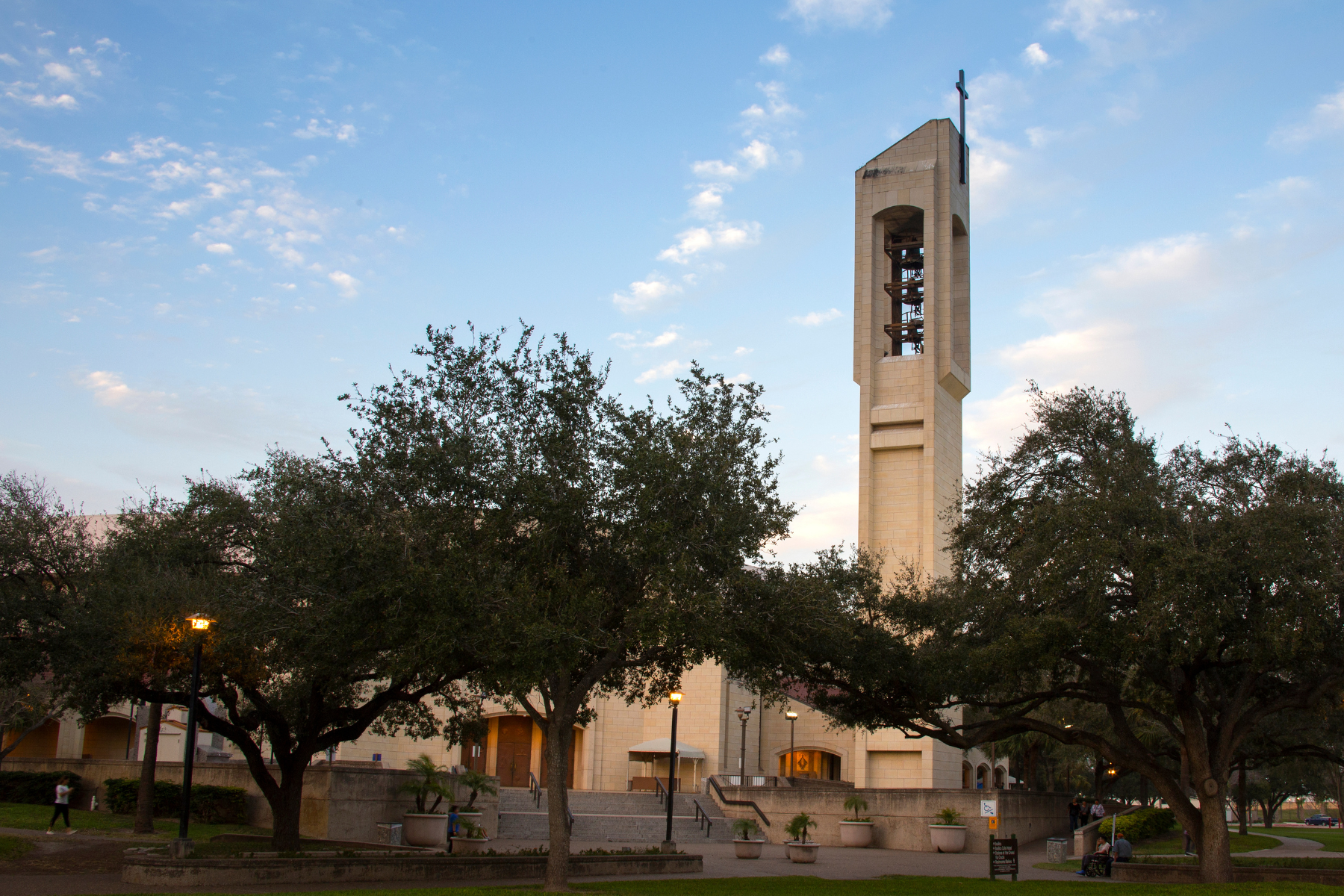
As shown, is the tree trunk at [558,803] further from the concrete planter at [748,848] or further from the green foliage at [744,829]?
the concrete planter at [748,848]

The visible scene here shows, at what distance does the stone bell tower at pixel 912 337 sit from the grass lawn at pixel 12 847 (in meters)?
34.6

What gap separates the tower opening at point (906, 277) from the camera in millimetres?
52969

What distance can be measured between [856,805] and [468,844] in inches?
631

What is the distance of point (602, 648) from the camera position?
19.2 meters

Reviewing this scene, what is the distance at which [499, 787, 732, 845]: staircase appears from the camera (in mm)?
36312

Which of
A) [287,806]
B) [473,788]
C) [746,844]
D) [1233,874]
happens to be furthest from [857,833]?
[287,806]

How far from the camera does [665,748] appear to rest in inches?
1972

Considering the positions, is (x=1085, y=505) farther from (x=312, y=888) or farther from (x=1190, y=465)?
(x=312, y=888)

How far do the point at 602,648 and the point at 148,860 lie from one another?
887 centimetres

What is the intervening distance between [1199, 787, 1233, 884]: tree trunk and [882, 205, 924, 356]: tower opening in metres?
32.1

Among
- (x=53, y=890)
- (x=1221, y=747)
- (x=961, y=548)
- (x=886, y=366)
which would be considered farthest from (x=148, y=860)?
(x=886, y=366)

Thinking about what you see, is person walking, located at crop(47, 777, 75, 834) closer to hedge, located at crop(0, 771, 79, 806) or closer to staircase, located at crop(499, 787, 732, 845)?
hedge, located at crop(0, 771, 79, 806)

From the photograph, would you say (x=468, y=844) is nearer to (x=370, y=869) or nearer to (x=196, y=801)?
(x=370, y=869)

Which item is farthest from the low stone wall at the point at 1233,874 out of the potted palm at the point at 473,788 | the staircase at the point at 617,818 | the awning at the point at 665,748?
the awning at the point at 665,748
